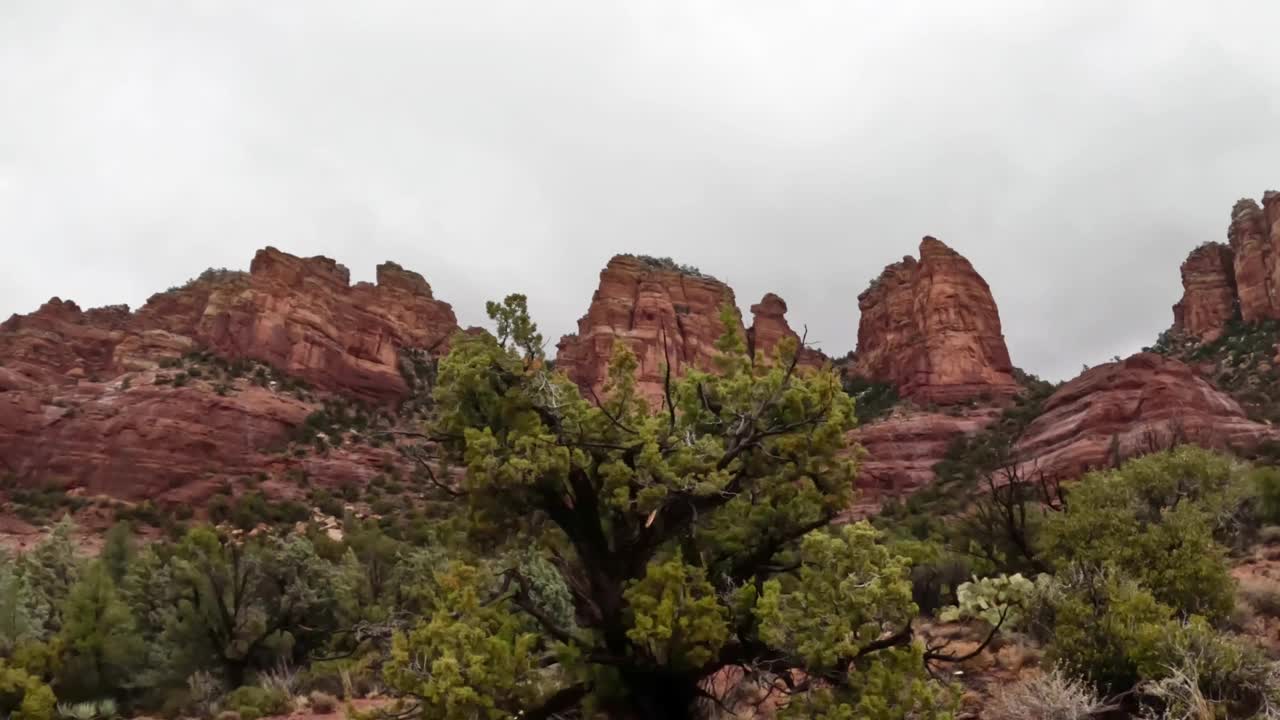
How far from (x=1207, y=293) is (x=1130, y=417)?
135 ft

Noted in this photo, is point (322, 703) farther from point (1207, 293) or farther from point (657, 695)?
point (1207, 293)

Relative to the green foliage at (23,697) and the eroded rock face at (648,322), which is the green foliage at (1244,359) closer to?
the eroded rock face at (648,322)

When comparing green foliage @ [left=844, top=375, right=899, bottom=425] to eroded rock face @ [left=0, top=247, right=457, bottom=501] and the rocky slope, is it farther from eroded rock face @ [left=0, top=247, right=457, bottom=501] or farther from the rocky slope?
eroded rock face @ [left=0, top=247, right=457, bottom=501]

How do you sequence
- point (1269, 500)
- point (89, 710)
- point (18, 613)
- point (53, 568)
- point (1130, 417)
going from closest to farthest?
point (89, 710) → point (18, 613) → point (1269, 500) → point (53, 568) → point (1130, 417)

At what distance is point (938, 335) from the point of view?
223ft

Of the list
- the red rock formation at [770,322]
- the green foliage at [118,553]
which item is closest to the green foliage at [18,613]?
the green foliage at [118,553]

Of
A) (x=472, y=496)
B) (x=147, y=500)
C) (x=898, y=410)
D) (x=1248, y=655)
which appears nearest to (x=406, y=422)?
(x=147, y=500)

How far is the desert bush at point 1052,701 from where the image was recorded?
25.0 feet

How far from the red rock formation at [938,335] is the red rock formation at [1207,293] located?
18.7 metres

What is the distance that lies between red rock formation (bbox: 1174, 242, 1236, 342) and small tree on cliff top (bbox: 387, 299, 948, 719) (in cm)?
7612

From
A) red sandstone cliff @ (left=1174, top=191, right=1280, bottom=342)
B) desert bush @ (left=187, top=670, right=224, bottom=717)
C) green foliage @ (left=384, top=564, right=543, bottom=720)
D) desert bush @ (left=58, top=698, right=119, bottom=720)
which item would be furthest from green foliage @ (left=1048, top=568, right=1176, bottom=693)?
red sandstone cliff @ (left=1174, top=191, right=1280, bottom=342)

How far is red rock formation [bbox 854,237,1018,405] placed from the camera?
216ft

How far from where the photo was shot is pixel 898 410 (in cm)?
6259

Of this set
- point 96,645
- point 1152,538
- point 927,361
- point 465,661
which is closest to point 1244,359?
point 927,361
